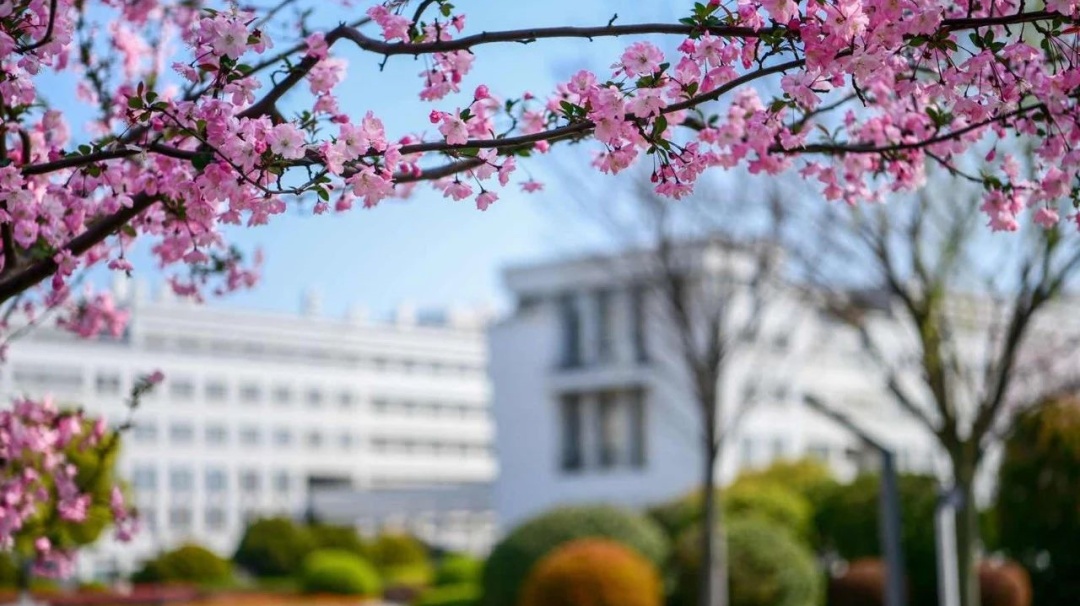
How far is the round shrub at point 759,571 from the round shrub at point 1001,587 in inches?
90.9

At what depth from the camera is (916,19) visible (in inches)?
182

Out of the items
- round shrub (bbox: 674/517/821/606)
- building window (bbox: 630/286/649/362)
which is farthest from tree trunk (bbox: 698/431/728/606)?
building window (bbox: 630/286/649/362)

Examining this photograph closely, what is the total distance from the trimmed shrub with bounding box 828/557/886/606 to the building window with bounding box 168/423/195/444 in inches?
2217

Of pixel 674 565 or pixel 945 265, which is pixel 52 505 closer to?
pixel 945 265

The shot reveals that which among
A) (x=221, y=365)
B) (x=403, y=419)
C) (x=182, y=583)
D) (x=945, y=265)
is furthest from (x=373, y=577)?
(x=403, y=419)

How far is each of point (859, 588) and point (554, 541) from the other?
14.8 ft

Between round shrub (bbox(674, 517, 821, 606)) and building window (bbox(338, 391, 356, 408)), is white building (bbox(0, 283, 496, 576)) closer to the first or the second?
building window (bbox(338, 391, 356, 408))

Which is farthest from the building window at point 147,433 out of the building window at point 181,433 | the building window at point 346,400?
the building window at point 346,400

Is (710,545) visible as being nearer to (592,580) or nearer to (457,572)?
(592,580)

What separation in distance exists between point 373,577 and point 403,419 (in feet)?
150

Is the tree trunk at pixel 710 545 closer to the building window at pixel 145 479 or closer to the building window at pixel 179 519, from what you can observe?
the building window at pixel 145 479

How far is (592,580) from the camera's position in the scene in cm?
1886

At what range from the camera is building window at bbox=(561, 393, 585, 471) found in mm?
48969

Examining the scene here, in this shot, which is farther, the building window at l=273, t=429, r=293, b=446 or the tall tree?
the building window at l=273, t=429, r=293, b=446
